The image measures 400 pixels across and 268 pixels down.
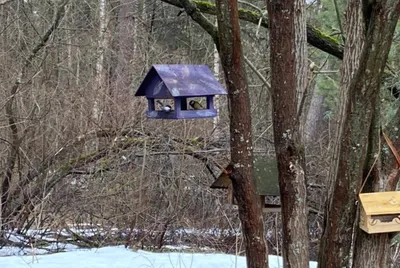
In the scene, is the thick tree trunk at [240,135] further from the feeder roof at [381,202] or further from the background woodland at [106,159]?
the background woodland at [106,159]

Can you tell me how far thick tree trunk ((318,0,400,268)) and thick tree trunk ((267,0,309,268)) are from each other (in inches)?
3.8

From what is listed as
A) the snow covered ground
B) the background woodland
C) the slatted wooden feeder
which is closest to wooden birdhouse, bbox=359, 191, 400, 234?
the slatted wooden feeder

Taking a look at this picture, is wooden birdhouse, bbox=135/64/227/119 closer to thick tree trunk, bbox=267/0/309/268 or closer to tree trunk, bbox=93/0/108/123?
thick tree trunk, bbox=267/0/309/268

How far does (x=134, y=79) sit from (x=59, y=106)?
1142 mm

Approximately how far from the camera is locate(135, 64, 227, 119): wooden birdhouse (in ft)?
8.71

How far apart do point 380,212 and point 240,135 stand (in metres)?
0.56

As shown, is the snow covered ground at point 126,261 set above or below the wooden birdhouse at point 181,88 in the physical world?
below

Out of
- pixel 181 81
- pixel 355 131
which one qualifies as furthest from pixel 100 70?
pixel 355 131

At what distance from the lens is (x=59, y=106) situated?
18.0ft

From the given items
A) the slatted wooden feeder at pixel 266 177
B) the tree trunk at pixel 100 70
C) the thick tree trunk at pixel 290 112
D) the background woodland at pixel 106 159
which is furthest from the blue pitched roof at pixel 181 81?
the tree trunk at pixel 100 70

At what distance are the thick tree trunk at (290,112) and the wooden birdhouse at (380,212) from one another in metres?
0.22

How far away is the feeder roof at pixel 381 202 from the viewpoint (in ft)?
5.55

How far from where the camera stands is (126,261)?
3.67 m

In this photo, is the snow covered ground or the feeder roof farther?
the snow covered ground
